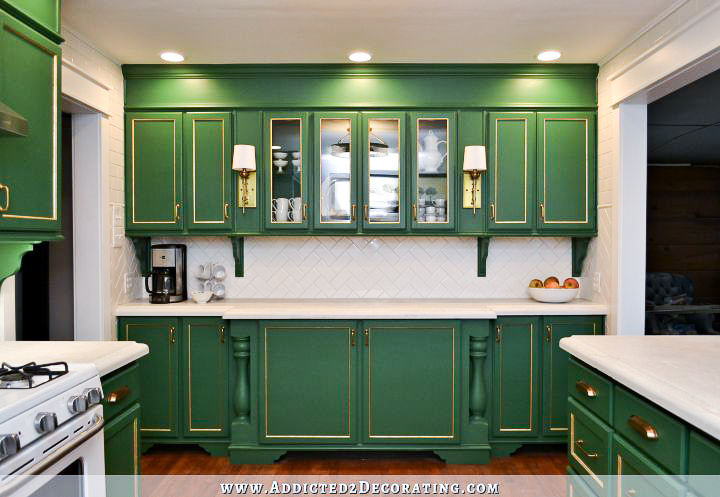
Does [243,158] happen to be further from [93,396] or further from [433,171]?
[93,396]

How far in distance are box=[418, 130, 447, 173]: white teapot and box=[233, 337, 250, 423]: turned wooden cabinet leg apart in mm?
1645

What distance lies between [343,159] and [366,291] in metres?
1.01

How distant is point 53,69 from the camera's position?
6.98 feet

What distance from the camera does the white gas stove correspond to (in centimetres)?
134

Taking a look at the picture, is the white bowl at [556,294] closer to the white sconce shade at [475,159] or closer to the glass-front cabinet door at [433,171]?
the glass-front cabinet door at [433,171]

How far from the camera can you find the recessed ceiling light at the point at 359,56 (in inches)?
129

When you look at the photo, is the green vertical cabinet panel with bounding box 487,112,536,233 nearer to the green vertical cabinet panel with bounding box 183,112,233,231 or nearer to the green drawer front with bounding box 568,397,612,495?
the green drawer front with bounding box 568,397,612,495

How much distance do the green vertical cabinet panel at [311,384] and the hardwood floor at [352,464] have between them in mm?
152

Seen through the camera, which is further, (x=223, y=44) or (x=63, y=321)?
(x=63, y=321)

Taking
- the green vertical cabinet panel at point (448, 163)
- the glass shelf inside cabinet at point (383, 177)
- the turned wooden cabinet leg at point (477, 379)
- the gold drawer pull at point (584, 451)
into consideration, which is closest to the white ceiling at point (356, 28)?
the green vertical cabinet panel at point (448, 163)

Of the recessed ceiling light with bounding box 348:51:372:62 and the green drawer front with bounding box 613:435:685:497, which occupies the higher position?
the recessed ceiling light with bounding box 348:51:372:62

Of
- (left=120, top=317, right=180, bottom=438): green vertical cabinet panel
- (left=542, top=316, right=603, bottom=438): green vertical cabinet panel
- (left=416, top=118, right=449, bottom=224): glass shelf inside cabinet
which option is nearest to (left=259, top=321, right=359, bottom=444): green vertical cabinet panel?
(left=120, top=317, right=180, bottom=438): green vertical cabinet panel

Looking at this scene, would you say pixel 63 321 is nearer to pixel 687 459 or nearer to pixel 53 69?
pixel 53 69

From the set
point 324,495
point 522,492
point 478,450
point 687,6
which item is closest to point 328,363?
point 324,495
